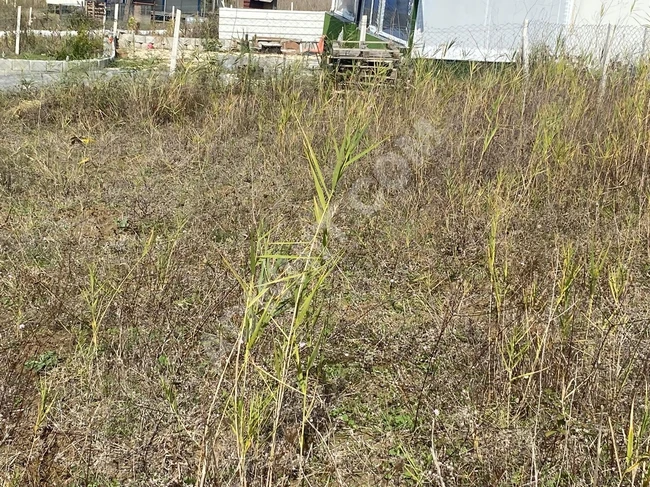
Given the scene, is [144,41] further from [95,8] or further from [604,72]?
[604,72]

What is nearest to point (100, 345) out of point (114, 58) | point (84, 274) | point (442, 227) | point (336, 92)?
point (84, 274)

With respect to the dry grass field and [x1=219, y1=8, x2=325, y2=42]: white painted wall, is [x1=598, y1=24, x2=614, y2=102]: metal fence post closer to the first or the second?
the dry grass field

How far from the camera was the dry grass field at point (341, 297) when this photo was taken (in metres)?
1.42

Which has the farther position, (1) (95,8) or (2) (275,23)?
(1) (95,8)

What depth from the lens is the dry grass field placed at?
4.67 ft

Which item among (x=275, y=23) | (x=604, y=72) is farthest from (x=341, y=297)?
(x=275, y=23)

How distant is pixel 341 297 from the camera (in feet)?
7.64

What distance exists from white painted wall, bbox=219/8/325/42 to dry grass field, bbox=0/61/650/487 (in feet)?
33.6

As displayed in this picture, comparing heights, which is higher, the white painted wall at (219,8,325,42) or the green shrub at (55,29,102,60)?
the white painted wall at (219,8,325,42)

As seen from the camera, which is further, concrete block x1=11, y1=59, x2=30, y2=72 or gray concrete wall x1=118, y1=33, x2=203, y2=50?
gray concrete wall x1=118, y1=33, x2=203, y2=50

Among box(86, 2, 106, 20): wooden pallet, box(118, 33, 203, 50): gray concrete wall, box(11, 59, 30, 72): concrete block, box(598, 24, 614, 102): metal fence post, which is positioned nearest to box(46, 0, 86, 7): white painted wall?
box(86, 2, 106, 20): wooden pallet

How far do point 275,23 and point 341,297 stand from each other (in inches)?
541

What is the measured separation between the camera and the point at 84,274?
2391 millimetres

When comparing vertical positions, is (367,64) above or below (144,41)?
below
